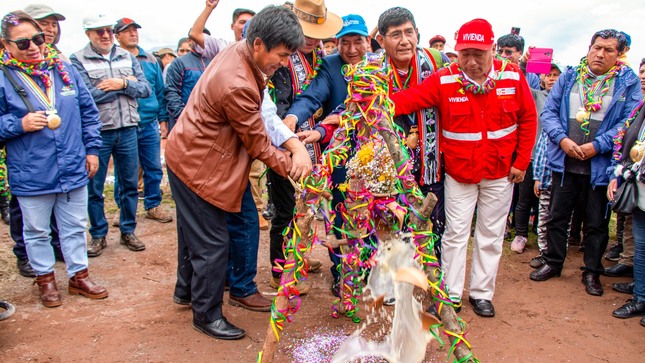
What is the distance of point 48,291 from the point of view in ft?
13.0

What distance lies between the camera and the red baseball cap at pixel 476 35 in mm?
3414

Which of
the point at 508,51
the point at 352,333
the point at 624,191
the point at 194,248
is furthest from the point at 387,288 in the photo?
the point at 508,51

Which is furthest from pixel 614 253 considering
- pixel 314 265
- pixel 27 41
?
pixel 27 41

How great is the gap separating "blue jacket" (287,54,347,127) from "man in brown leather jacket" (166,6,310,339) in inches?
24.2

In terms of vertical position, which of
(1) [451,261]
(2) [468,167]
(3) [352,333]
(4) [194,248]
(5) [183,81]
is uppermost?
(5) [183,81]

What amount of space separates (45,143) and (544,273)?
4.65 metres

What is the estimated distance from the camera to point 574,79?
457 cm

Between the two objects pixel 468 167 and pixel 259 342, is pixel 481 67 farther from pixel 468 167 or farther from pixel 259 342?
pixel 259 342

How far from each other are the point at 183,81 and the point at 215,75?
283 cm

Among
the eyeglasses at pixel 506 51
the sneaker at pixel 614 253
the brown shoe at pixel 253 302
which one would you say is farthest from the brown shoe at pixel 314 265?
the eyeglasses at pixel 506 51

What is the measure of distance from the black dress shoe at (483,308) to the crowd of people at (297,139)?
2cm

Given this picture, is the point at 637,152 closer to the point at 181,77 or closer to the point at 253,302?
the point at 253,302

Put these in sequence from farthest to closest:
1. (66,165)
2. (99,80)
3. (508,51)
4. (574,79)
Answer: (508,51), (99,80), (574,79), (66,165)

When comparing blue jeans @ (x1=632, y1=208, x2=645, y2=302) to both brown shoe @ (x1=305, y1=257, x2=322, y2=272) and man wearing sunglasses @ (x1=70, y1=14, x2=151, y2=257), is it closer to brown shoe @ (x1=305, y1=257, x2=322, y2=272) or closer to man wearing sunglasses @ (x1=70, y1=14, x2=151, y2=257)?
brown shoe @ (x1=305, y1=257, x2=322, y2=272)
